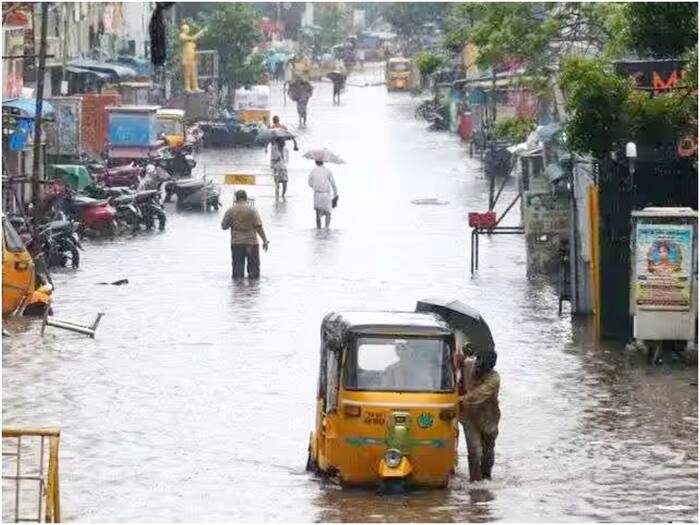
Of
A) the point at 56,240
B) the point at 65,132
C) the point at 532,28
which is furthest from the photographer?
the point at 65,132

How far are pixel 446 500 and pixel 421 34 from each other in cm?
9477

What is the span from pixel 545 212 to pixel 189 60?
116 feet

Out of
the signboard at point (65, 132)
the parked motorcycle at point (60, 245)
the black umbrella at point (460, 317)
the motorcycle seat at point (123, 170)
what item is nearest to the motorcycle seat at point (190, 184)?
the motorcycle seat at point (123, 170)

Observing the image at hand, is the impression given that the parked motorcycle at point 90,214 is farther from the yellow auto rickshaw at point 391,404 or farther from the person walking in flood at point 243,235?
the yellow auto rickshaw at point 391,404

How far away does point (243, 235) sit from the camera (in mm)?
28125

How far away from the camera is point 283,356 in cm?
2191

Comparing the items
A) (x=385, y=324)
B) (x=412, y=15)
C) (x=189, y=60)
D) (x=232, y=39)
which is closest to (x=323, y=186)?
(x=385, y=324)

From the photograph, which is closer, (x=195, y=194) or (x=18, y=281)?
(x=18, y=281)

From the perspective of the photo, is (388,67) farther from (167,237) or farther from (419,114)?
(167,237)

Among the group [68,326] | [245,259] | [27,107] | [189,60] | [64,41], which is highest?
[64,41]

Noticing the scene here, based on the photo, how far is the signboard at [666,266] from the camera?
20766 millimetres

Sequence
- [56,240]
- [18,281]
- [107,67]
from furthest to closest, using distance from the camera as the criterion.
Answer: [107,67] < [56,240] < [18,281]

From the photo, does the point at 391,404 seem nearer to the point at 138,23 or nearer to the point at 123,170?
the point at 123,170

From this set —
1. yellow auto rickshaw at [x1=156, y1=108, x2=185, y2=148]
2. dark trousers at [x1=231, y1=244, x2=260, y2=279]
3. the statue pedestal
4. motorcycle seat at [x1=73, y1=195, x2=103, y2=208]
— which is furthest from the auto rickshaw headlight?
the statue pedestal
